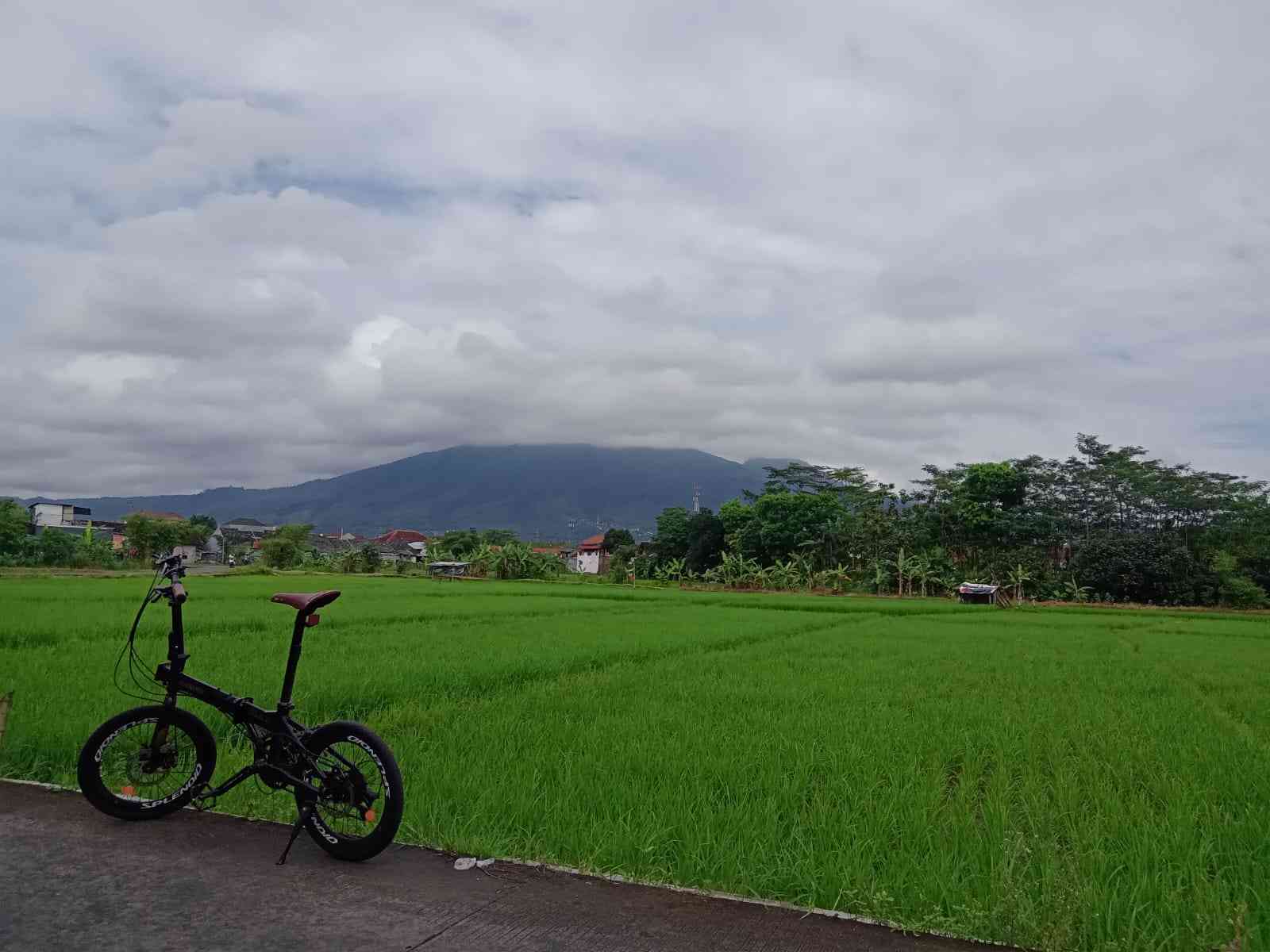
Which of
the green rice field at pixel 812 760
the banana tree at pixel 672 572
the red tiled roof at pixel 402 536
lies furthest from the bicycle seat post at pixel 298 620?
the red tiled roof at pixel 402 536

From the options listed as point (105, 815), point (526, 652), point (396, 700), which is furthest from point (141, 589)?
point (105, 815)

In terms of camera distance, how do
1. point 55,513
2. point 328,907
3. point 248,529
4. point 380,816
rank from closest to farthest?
1. point 328,907
2. point 380,816
3. point 55,513
4. point 248,529

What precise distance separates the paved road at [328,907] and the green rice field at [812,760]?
0.82 ft

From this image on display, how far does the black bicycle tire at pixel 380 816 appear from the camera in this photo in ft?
11.3

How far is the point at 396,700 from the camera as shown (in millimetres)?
7816

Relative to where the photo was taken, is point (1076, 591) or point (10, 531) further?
point (10, 531)

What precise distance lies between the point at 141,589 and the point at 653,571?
32.5m

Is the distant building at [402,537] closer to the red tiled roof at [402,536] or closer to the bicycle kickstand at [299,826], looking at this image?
the red tiled roof at [402,536]

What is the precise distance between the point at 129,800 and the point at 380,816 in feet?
4.48

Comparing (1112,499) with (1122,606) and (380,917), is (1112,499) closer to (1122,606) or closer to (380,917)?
(1122,606)

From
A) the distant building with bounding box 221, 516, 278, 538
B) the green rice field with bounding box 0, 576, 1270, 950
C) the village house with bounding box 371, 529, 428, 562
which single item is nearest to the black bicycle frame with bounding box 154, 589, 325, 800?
the green rice field with bounding box 0, 576, 1270, 950

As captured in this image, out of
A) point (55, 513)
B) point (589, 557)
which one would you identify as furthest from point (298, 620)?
point (55, 513)

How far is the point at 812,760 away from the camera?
546cm

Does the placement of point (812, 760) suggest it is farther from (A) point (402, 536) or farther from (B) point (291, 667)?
(A) point (402, 536)
